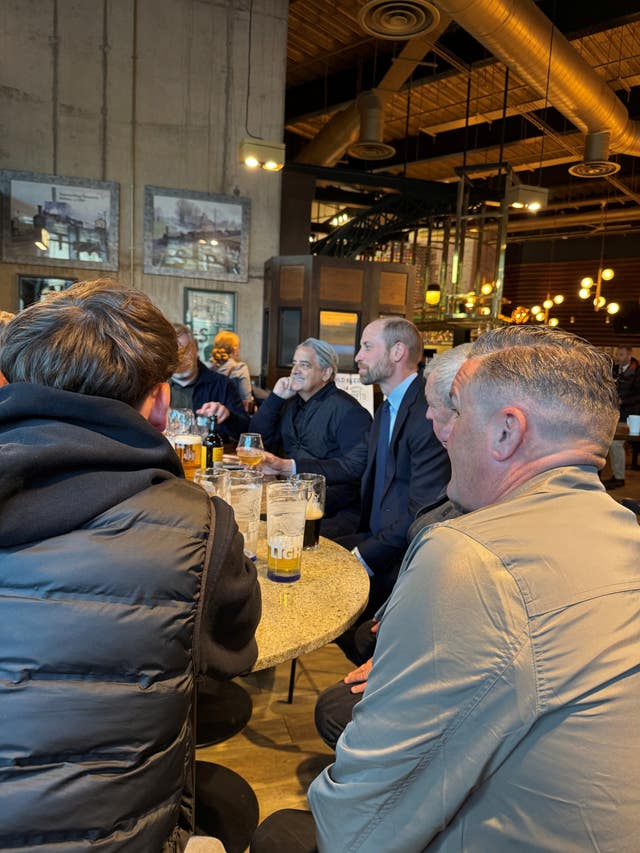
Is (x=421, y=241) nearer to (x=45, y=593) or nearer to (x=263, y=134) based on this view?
(x=263, y=134)

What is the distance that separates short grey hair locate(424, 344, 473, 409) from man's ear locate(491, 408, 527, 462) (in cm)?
102

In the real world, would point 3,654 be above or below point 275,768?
above

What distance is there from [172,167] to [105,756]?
7662 millimetres

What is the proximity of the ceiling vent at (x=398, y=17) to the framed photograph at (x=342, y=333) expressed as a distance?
3549 mm

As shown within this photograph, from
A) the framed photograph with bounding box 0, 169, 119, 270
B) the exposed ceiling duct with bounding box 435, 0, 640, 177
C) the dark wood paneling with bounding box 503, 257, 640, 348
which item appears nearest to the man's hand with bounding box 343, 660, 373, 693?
the exposed ceiling duct with bounding box 435, 0, 640, 177

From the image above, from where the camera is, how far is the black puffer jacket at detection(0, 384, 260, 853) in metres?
0.77

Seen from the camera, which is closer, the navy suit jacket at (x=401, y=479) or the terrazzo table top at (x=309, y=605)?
the terrazzo table top at (x=309, y=605)

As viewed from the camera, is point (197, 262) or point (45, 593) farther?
point (197, 262)

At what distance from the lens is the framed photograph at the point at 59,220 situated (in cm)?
681

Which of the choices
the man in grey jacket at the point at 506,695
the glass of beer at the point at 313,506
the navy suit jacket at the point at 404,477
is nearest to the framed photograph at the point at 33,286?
the navy suit jacket at the point at 404,477

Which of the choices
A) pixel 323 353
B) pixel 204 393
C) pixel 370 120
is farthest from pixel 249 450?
pixel 370 120

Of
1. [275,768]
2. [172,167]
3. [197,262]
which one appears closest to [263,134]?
[172,167]

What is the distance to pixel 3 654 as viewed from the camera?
0.78 metres

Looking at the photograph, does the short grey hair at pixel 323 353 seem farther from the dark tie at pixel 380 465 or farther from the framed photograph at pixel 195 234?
the framed photograph at pixel 195 234
